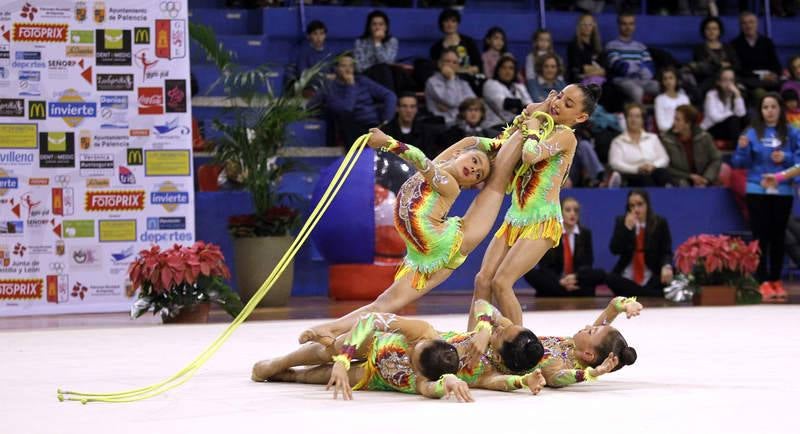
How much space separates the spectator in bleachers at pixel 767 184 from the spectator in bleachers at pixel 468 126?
7.11 ft

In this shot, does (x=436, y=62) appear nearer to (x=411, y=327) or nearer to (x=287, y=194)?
(x=287, y=194)

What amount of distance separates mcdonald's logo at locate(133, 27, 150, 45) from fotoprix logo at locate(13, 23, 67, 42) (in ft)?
1.58

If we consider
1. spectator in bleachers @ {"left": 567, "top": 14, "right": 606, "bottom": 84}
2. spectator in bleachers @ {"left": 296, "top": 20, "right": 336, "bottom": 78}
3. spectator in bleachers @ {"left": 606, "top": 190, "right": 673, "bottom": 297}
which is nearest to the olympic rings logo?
spectator in bleachers @ {"left": 296, "top": 20, "right": 336, "bottom": 78}

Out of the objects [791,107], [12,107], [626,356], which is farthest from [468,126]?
[626,356]

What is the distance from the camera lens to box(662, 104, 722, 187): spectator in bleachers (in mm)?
11883

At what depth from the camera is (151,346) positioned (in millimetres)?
6812

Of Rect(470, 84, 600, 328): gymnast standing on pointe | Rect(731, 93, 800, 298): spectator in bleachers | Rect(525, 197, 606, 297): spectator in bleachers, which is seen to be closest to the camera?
Rect(470, 84, 600, 328): gymnast standing on pointe

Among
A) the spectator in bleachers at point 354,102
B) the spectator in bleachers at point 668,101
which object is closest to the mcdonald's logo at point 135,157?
Answer: the spectator in bleachers at point 354,102

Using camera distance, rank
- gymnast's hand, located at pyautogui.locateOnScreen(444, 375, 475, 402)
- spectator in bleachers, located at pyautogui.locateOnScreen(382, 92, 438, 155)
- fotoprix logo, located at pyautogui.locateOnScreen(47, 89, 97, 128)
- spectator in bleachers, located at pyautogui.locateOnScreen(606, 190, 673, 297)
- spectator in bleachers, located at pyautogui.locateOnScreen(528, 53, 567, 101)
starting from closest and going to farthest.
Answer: gymnast's hand, located at pyautogui.locateOnScreen(444, 375, 475, 402) → fotoprix logo, located at pyautogui.locateOnScreen(47, 89, 97, 128) → spectator in bleachers, located at pyautogui.locateOnScreen(606, 190, 673, 297) → spectator in bleachers, located at pyautogui.locateOnScreen(382, 92, 438, 155) → spectator in bleachers, located at pyautogui.locateOnScreen(528, 53, 567, 101)

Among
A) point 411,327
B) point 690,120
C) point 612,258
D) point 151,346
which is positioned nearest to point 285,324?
point 151,346

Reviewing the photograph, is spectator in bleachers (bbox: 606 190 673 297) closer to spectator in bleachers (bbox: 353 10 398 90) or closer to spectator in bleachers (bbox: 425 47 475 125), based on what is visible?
spectator in bleachers (bbox: 425 47 475 125)

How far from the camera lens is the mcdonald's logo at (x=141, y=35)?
30.8 ft

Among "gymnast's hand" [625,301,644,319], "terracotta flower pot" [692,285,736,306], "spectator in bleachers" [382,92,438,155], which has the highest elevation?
"spectator in bleachers" [382,92,438,155]

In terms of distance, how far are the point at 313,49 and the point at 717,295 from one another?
434 cm
